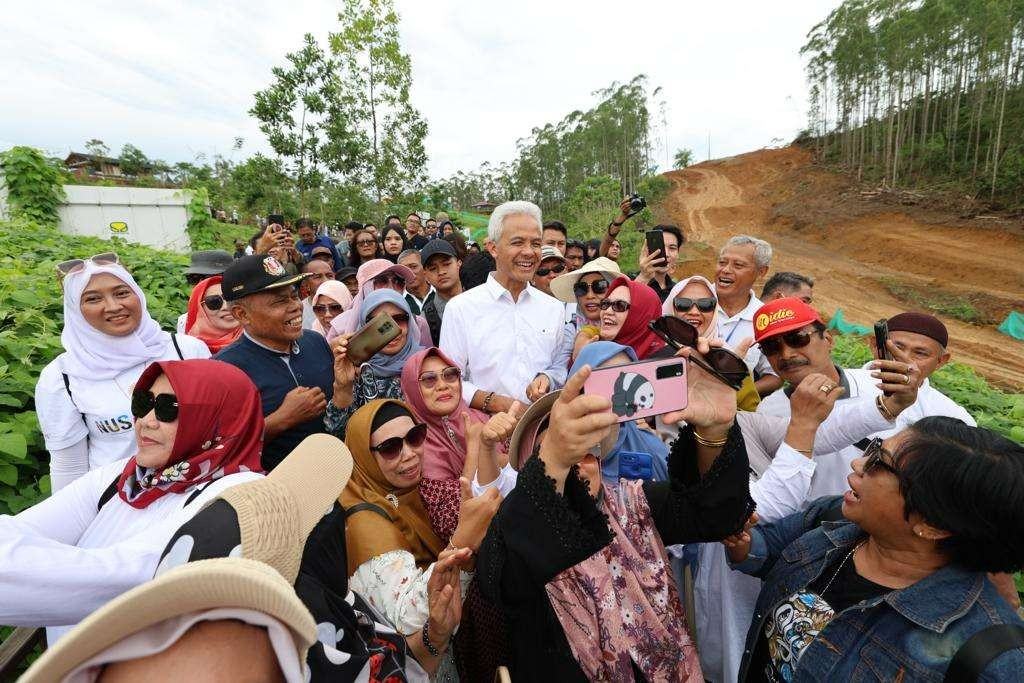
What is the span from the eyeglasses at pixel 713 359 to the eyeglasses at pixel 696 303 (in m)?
1.78

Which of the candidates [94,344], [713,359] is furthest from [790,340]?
[94,344]

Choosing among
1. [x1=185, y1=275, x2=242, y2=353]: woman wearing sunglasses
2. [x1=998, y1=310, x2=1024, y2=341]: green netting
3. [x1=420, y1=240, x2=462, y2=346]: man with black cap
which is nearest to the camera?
[x1=185, y1=275, x2=242, y2=353]: woman wearing sunglasses

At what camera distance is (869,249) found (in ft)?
66.9

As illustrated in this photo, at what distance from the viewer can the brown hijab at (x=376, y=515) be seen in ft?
5.96

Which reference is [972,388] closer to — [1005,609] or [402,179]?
[1005,609]

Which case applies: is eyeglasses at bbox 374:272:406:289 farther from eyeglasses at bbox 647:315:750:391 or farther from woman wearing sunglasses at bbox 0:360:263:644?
eyeglasses at bbox 647:315:750:391

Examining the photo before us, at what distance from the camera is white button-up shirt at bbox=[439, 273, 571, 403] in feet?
11.0

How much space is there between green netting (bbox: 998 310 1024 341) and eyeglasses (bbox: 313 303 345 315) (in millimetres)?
16913

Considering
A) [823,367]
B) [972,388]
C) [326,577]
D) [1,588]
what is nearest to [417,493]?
[326,577]

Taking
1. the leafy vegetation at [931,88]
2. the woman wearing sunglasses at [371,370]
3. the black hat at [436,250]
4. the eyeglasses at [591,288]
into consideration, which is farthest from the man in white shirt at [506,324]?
the leafy vegetation at [931,88]

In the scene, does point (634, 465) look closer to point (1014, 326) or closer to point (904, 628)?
point (904, 628)

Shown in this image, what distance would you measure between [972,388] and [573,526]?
6474 millimetres

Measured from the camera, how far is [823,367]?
2426 millimetres

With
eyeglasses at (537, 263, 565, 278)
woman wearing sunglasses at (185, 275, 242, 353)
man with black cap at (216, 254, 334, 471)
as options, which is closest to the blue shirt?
man with black cap at (216, 254, 334, 471)
